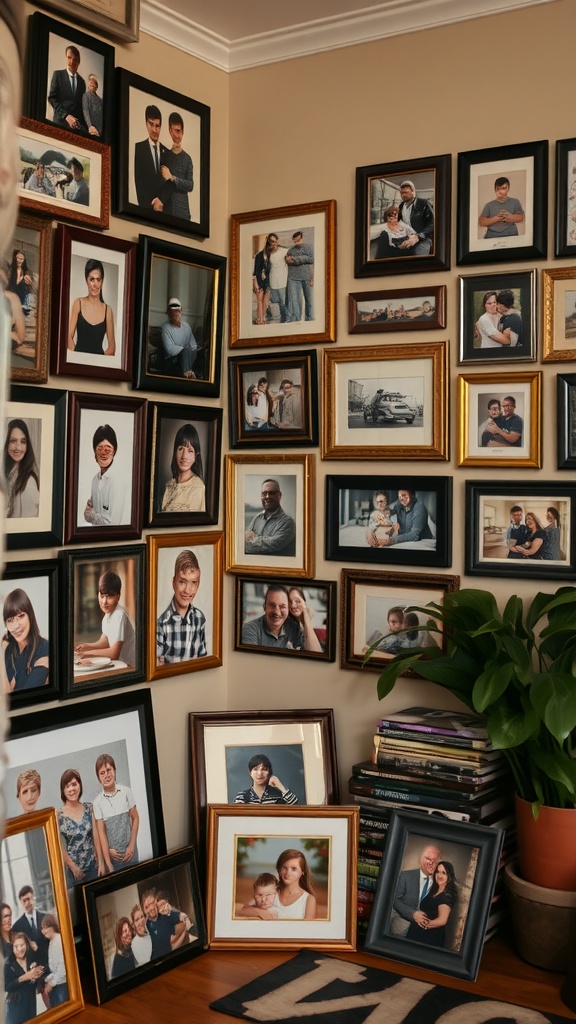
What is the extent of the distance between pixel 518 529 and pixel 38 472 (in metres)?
1.28

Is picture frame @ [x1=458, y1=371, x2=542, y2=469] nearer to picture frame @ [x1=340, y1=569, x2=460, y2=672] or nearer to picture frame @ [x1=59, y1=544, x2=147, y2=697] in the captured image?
picture frame @ [x1=340, y1=569, x2=460, y2=672]

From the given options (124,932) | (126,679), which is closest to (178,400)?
(126,679)

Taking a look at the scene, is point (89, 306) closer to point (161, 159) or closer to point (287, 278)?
point (161, 159)

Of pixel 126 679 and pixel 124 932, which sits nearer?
pixel 124 932

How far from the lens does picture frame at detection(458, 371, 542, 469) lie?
2838 mm

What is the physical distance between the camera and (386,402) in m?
3.08

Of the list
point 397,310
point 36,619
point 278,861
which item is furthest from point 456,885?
point 397,310

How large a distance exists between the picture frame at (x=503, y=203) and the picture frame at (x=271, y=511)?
81cm

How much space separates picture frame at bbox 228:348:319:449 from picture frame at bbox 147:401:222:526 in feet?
0.27

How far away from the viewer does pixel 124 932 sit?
263 centimetres

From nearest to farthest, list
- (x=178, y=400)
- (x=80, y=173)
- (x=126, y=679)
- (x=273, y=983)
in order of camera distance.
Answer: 1. (x=273, y=983)
2. (x=80, y=173)
3. (x=126, y=679)
4. (x=178, y=400)

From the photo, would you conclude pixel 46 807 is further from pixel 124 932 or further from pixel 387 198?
pixel 387 198

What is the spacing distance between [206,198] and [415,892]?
2094 millimetres


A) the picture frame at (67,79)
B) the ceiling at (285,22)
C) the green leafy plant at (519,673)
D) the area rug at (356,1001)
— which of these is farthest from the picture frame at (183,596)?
the ceiling at (285,22)
